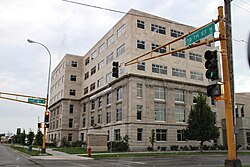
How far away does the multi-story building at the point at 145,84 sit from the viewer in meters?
43.8

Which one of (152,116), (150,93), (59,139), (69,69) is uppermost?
(69,69)

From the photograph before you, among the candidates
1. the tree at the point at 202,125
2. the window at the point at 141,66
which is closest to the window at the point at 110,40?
the window at the point at 141,66

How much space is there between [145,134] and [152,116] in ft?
10.8

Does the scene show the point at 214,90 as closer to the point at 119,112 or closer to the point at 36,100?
the point at 36,100

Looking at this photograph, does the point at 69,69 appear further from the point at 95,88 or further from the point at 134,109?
the point at 134,109

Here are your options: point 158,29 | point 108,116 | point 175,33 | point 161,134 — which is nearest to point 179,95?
point 161,134

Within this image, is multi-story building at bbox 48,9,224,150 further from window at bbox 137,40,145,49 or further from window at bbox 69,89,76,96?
window at bbox 69,89,76,96

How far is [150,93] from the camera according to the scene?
4531 cm

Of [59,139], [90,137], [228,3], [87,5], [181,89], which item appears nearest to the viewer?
[228,3]

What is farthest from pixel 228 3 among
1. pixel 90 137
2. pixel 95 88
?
pixel 95 88

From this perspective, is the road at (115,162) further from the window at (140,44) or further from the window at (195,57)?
the window at (195,57)

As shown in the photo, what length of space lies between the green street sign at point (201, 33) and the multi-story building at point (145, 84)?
A: 28.2m

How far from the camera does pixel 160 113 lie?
150ft

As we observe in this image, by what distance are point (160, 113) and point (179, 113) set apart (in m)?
4.18
